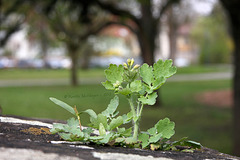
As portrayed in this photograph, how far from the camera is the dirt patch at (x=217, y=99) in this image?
12.9 metres

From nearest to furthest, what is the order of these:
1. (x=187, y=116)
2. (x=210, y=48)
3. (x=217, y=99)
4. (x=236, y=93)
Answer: (x=236, y=93) < (x=187, y=116) < (x=217, y=99) < (x=210, y=48)

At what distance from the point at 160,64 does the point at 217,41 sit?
159ft

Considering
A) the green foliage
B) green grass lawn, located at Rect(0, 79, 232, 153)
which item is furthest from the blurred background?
the green foliage

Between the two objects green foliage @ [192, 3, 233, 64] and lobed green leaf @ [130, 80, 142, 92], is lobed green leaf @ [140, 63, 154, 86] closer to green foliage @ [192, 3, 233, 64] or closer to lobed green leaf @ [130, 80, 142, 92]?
lobed green leaf @ [130, 80, 142, 92]

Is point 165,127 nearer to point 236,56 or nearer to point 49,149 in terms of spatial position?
point 49,149

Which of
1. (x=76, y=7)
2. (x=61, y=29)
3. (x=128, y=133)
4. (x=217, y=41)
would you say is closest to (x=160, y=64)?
(x=128, y=133)

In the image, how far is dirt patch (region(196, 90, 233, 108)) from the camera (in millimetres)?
12867

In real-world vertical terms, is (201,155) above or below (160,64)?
below

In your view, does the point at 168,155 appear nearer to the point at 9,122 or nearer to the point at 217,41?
the point at 9,122

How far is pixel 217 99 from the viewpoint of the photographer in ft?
45.2

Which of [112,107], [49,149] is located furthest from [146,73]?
[49,149]

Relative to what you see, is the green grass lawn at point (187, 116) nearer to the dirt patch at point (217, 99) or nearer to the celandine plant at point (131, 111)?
the dirt patch at point (217, 99)

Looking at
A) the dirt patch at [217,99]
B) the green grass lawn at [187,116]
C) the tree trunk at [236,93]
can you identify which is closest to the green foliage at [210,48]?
the dirt patch at [217,99]

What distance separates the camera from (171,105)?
12.5 m
